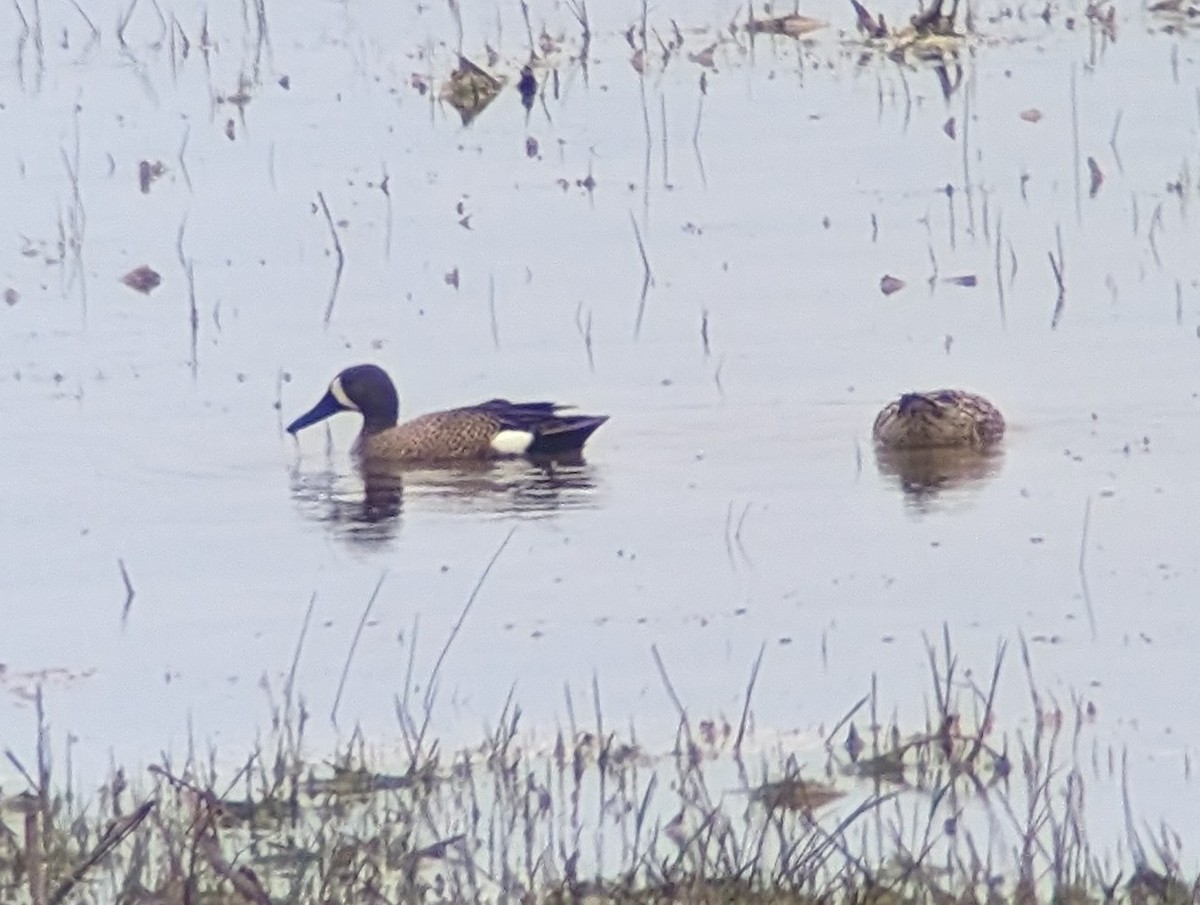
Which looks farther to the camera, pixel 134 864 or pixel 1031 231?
pixel 1031 231

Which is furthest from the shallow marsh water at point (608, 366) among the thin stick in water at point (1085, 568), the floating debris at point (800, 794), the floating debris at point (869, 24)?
the floating debris at point (800, 794)

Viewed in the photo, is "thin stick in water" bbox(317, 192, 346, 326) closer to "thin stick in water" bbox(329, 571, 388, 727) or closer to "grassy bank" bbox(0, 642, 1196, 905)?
"thin stick in water" bbox(329, 571, 388, 727)

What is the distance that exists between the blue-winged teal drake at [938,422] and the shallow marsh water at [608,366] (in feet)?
0.41

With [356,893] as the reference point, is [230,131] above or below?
above

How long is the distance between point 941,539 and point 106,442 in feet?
11.5

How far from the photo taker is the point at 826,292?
1445cm

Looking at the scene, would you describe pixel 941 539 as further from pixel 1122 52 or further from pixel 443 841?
pixel 1122 52

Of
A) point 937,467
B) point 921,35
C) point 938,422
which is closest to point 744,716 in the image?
point 937,467

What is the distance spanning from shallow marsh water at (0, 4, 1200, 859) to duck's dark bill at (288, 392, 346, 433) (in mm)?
96

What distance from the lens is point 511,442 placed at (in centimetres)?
1227

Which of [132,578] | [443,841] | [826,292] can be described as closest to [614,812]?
[443,841]

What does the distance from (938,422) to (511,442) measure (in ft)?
5.17

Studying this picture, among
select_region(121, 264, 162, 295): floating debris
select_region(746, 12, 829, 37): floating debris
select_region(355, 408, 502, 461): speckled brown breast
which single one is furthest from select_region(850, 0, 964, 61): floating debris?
select_region(355, 408, 502, 461): speckled brown breast

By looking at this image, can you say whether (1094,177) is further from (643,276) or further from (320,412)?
(320,412)
